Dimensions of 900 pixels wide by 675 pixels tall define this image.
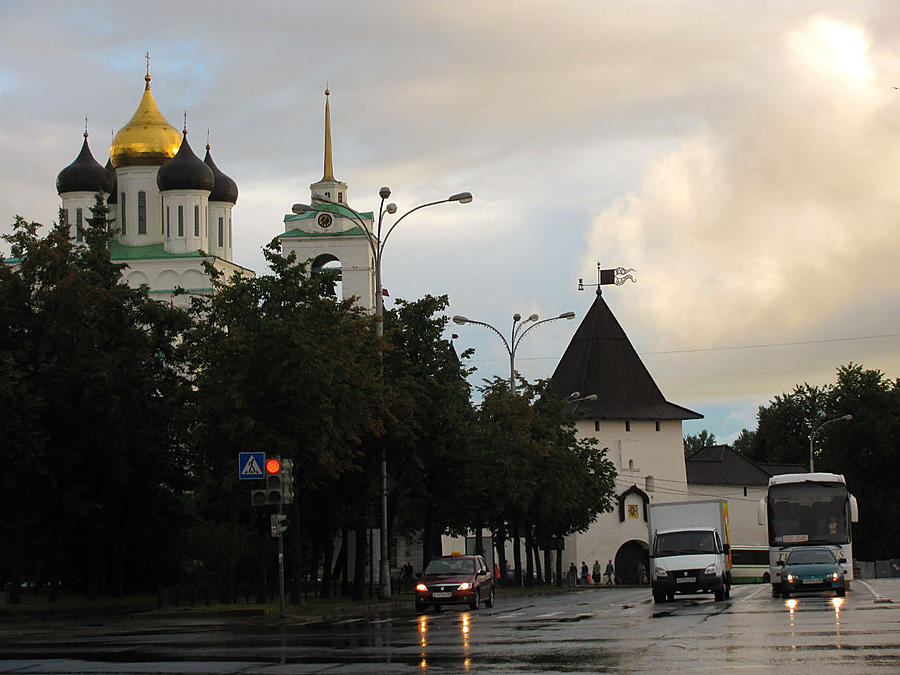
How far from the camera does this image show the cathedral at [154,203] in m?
100

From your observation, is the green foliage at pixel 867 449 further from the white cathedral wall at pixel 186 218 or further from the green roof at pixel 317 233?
the white cathedral wall at pixel 186 218

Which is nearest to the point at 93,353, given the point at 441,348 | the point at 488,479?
the point at 441,348

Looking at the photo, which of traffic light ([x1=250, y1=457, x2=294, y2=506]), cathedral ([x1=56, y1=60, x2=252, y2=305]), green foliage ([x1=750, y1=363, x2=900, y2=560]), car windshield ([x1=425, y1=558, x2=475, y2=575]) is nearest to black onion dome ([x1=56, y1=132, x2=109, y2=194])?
cathedral ([x1=56, y1=60, x2=252, y2=305])

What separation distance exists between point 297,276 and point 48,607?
35.3 feet

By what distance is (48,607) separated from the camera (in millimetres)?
38562

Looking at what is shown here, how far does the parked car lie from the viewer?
116ft

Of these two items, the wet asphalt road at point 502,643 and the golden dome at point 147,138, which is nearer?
the wet asphalt road at point 502,643

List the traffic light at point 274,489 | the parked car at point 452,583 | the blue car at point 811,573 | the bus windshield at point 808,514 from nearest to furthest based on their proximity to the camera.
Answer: the traffic light at point 274,489 → the parked car at point 452,583 → the blue car at point 811,573 → the bus windshield at point 808,514

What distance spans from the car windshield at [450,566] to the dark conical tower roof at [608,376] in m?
65.0

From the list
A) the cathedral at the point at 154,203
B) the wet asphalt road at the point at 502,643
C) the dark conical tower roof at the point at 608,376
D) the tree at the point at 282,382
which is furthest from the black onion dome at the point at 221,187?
the wet asphalt road at the point at 502,643

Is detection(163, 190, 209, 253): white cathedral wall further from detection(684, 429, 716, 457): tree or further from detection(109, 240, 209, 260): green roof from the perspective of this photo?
detection(684, 429, 716, 457): tree

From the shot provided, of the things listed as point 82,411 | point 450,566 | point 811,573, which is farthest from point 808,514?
point 82,411

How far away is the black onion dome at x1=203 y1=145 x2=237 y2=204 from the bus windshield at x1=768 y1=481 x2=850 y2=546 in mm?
66961

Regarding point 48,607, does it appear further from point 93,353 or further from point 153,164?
point 153,164
